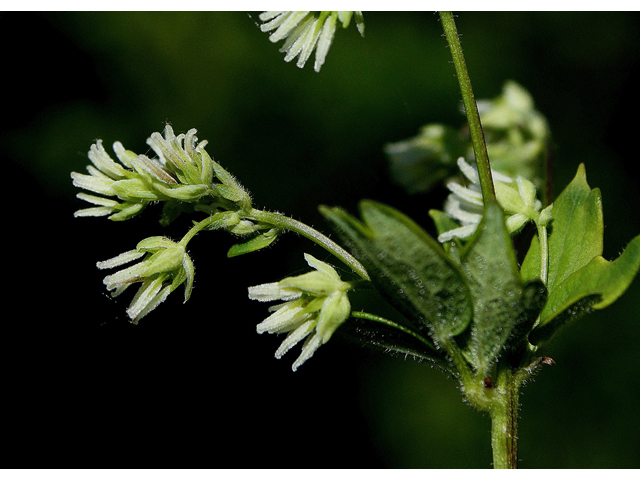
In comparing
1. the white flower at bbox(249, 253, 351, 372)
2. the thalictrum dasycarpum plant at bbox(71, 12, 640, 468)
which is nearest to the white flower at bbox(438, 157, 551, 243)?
the thalictrum dasycarpum plant at bbox(71, 12, 640, 468)

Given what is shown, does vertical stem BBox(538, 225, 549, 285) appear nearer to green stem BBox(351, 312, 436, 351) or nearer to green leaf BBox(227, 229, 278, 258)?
green stem BBox(351, 312, 436, 351)

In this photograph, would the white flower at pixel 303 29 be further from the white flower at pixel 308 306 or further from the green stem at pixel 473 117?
the white flower at pixel 308 306

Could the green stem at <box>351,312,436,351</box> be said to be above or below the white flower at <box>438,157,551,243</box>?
below

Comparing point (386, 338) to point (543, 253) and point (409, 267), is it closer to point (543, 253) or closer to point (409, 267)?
point (409, 267)

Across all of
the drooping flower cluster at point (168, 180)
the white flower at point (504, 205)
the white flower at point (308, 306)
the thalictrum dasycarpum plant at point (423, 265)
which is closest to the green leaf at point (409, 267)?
the thalictrum dasycarpum plant at point (423, 265)

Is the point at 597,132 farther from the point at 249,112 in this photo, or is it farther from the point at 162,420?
the point at 162,420

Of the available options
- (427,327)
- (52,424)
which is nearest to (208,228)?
(427,327)

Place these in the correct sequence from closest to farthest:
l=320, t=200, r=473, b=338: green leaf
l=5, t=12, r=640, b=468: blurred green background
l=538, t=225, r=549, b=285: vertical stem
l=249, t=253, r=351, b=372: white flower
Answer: l=320, t=200, r=473, b=338: green leaf, l=249, t=253, r=351, b=372: white flower, l=538, t=225, r=549, b=285: vertical stem, l=5, t=12, r=640, b=468: blurred green background

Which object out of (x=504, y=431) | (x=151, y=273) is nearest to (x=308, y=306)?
(x=151, y=273)
